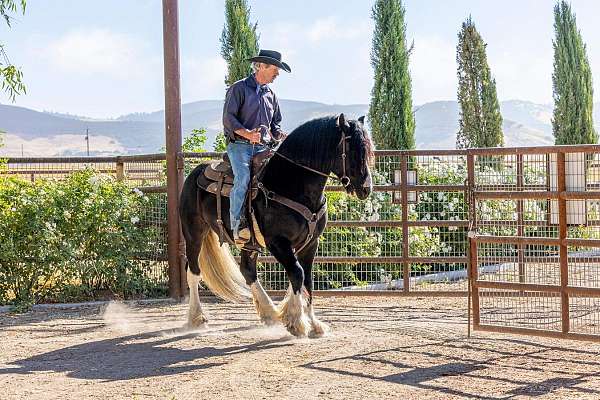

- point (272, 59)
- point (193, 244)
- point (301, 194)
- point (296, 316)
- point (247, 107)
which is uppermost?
point (272, 59)

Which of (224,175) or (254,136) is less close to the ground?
(254,136)

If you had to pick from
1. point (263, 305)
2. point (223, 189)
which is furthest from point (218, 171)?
point (263, 305)

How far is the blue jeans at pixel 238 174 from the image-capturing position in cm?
834

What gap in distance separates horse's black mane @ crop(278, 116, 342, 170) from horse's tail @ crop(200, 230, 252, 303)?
1651mm

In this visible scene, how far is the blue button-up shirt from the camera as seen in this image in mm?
8453

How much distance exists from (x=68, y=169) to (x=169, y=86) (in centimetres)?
218

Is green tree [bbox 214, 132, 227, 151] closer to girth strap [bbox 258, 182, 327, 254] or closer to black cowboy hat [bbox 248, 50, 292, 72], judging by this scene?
black cowboy hat [bbox 248, 50, 292, 72]

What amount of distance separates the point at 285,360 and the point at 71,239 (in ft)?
16.1

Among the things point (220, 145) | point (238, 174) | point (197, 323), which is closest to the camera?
point (238, 174)

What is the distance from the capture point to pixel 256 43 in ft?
77.6

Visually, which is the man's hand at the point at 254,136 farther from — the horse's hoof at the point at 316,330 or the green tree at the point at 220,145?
the green tree at the point at 220,145

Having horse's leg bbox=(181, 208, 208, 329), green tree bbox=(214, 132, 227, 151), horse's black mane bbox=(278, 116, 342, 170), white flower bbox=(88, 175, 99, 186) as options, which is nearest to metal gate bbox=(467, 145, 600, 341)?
horse's black mane bbox=(278, 116, 342, 170)

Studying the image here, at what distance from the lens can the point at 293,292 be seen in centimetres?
800

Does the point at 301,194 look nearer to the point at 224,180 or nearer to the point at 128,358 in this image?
the point at 224,180
